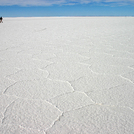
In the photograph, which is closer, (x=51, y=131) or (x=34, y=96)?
(x=51, y=131)

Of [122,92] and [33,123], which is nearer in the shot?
[33,123]

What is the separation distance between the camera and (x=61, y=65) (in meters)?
1.66

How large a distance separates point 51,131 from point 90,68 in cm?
93

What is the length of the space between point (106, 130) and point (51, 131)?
0.79ft

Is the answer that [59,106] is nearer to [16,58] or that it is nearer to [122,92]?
[122,92]

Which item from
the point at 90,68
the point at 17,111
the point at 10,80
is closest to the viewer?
the point at 17,111

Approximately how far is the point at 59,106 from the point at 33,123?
0.19 metres

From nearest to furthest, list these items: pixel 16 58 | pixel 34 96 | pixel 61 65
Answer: pixel 34 96 → pixel 61 65 → pixel 16 58

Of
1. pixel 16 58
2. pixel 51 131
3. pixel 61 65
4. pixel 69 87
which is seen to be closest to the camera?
pixel 51 131

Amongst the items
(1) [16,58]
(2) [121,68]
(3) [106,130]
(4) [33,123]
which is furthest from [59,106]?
(1) [16,58]

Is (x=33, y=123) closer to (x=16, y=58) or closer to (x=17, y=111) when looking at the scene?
(x=17, y=111)

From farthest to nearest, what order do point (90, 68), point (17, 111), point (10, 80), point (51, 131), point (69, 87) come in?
point (90, 68), point (10, 80), point (69, 87), point (17, 111), point (51, 131)

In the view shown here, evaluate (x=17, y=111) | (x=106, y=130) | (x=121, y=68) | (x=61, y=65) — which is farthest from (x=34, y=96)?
(x=121, y=68)

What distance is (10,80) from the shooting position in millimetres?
1284
